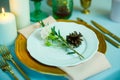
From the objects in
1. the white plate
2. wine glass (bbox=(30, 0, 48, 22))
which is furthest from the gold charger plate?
wine glass (bbox=(30, 0, 48, 22))

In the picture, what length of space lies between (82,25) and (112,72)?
17cm

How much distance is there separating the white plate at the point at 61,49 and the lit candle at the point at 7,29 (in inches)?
2.0

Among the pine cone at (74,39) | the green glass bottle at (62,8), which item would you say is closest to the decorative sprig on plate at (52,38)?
the pine cone at (74,39)

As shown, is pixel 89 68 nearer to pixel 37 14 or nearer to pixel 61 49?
pixel 61 49

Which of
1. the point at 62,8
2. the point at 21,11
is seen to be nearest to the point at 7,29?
the point at 21,11

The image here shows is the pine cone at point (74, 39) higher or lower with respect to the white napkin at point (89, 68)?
higher

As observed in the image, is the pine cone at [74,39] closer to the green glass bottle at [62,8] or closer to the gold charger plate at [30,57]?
the gold charger plate at [30,57]

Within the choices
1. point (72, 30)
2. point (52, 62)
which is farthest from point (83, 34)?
point (52, 62)

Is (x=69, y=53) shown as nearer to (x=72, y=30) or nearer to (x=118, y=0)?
(x=72, y=30)

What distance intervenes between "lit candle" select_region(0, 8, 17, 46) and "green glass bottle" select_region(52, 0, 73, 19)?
0.16 meters

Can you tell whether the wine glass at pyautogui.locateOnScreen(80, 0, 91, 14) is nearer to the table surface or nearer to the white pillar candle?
the table surface

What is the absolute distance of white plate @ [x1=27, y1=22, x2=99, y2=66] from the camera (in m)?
0.61

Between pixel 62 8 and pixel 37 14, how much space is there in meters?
0.08

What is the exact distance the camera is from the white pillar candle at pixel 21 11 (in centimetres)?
72
